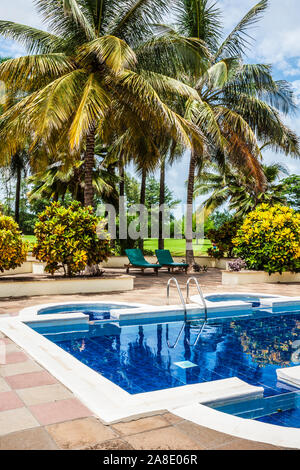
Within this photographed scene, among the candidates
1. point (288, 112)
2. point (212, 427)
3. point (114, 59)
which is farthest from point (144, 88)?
point (212, 427)

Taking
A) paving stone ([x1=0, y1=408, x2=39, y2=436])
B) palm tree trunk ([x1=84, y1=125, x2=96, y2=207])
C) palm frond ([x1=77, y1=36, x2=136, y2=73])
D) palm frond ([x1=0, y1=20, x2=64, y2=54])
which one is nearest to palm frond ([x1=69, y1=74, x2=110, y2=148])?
palm frond ([x1=77, y1=36, x2=136, y2=73])

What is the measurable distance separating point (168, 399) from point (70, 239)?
8.11 metres

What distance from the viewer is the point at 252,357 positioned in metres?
6.07

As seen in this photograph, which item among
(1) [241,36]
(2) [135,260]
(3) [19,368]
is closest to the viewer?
(3) [19,368]

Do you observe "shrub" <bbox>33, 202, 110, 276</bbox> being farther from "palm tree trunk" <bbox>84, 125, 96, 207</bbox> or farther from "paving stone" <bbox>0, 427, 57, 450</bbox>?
"paving stone" <bbox>0, 427, 57, 450</bbox>

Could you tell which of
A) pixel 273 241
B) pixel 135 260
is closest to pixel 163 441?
pixel 273 241

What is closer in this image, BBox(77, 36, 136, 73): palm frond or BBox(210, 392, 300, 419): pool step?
BBox(210, 392, 300, 419): pool step

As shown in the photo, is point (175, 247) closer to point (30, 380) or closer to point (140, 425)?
point (30, 380)

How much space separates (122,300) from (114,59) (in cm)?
594

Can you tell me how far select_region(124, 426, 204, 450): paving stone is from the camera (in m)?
2.93

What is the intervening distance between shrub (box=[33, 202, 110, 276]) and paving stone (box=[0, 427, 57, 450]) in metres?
8.32

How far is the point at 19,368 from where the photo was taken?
482 centimetres

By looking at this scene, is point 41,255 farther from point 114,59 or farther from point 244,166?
point 244,166

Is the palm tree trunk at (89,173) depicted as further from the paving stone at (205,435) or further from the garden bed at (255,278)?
the paving stone at (205,435)
